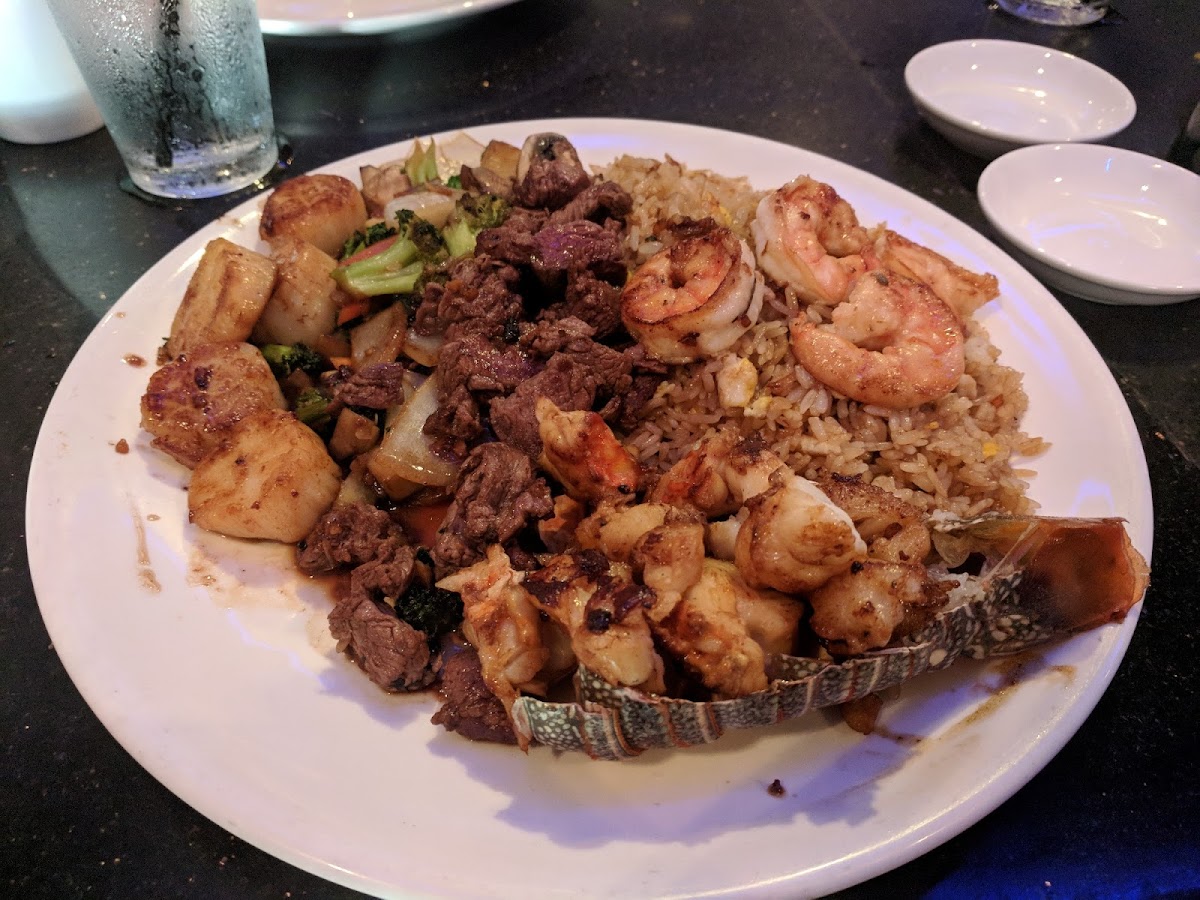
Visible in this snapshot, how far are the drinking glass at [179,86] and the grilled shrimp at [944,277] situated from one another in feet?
10.9

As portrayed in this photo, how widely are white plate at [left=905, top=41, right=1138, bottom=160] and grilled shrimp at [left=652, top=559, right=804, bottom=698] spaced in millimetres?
3664

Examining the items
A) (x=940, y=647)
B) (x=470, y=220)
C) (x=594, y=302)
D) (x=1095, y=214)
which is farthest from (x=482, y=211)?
(x=1095, y=214)

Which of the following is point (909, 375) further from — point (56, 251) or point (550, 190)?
point (56, 251)

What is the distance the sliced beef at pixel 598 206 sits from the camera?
3053mm

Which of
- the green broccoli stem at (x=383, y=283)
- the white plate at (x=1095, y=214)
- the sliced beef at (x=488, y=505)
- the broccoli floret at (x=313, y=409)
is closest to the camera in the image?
the sliced beef at (x=488, y=505)

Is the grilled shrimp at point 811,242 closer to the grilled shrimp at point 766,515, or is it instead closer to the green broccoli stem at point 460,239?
the grilled shrimp at point 766,515

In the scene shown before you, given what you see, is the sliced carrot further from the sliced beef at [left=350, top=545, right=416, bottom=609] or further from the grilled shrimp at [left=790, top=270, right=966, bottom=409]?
the grilled shrimp at [left=790, top=270, right=966, bottom=409]

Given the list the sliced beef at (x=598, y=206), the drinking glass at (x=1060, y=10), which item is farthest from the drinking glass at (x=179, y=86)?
the drinking glass at (x=1060, y=10)

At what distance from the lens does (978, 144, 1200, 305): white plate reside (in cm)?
359

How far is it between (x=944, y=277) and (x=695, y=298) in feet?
3.31

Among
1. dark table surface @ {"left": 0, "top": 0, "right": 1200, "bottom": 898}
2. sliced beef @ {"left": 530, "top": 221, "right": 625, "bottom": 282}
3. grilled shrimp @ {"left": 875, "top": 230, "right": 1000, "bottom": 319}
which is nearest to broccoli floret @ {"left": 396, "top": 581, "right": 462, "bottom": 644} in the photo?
dark table surface @ {"left": 0, "top": 0, "right": 1200, "bottom": 898}

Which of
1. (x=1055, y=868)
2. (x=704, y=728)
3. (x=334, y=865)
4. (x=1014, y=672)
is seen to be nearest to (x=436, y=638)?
(x=334, y=865)

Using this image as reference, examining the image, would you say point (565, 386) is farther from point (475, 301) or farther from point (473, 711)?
point (473, 711)

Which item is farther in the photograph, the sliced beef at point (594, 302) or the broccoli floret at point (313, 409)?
the broccoli floret at point (313, 409)
